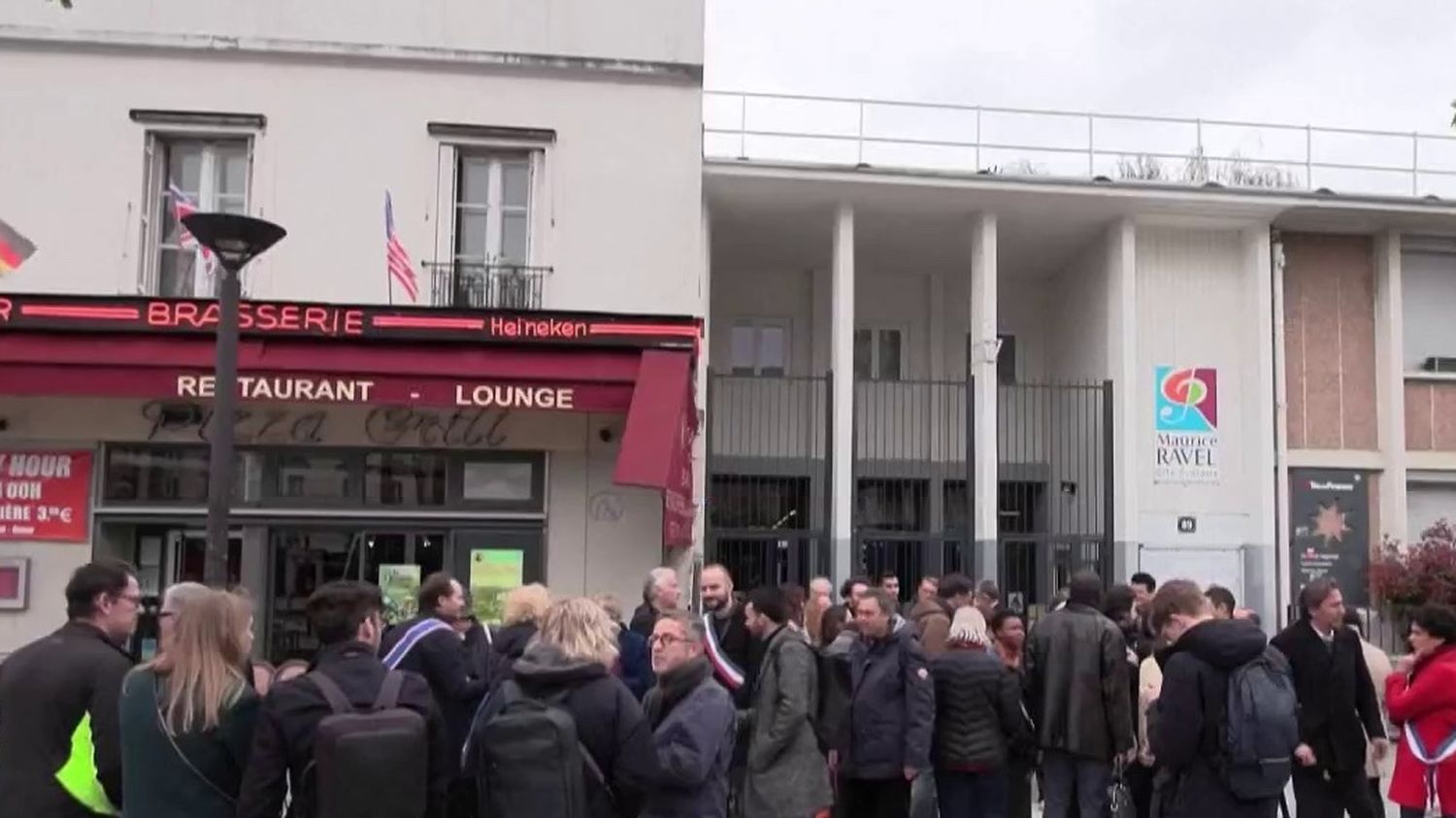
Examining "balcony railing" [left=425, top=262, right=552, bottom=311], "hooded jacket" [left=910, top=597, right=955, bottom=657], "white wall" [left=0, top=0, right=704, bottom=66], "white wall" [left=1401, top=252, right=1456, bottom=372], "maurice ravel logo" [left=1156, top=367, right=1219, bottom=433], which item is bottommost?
"hooded jacket" [left=910, top=597, right=955, bottom=657]

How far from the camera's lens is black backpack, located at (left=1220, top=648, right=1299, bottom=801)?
562 cm

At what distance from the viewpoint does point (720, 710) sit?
4.88 metres

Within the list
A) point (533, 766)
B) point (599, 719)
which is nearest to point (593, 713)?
point (599, 719)

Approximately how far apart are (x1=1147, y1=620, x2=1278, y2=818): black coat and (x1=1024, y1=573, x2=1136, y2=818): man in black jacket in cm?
160

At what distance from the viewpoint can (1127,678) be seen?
7496 mm

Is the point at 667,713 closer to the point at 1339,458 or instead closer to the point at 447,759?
the point at 447,759

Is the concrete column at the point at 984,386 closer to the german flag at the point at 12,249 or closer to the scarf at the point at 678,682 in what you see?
the german flag at the point at 12,249

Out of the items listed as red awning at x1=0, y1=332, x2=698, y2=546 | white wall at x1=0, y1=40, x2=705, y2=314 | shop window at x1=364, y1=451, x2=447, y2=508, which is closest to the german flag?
red awning at x1=0, y1=332, x2=698, y2=546

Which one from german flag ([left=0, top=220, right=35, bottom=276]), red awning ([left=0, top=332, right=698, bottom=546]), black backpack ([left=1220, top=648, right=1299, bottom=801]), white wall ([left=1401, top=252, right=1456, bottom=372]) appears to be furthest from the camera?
white wall ([left=1401, top=252, right=1456, bottom=372])

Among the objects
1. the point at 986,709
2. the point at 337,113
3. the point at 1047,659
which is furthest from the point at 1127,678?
the point at 337,113

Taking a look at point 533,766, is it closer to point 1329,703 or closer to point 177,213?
point 1329,703

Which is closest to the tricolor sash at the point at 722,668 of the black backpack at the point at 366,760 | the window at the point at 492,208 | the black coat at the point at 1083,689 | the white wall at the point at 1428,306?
the black coat at the point at 1083,689

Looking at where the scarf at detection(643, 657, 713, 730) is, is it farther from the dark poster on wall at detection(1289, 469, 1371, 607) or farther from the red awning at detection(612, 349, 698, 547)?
the dark poster on wall at detection(1289, 469, 1371, 607)

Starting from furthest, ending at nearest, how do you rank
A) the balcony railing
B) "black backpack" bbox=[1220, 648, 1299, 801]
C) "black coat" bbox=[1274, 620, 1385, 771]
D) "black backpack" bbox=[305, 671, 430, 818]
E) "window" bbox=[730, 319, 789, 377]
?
"window" bbox=[730, 319, 789, 377] < the balcony railing < "black coat" bbox=[1274, 620, 1385, 771] < "black backpack" bbox=[1220, 648, 1299, 801] < "black backpack" bbox=[305, 671, 430, 818]
